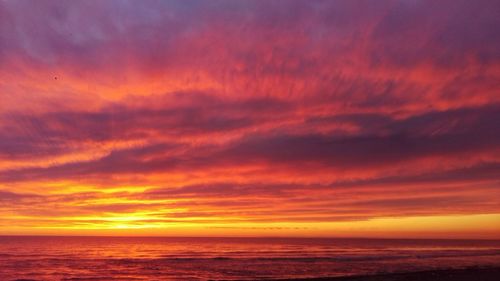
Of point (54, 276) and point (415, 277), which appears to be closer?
point (415, 277)

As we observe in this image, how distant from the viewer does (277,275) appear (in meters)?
39.6

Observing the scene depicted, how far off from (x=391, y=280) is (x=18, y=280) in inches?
1337

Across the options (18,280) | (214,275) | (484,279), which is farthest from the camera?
(214,275)

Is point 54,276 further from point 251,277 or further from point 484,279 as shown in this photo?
point 484,279

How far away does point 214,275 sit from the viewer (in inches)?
1591

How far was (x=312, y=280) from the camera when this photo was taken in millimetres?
34188

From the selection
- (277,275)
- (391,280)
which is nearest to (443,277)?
(391,280)

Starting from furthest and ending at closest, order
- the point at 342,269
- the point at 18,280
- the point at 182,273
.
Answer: the point at 342,269 → the point at 182,273 → the point at 18,280

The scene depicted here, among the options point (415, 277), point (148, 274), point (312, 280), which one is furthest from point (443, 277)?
point (148, 274)

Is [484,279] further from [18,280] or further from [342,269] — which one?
[18,280]

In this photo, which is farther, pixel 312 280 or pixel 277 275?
pixel 277 275

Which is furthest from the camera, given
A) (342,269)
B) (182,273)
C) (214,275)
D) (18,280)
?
(342,269)

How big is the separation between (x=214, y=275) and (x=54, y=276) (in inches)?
648

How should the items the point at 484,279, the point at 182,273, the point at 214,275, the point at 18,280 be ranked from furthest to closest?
the point at 182,273, the point at 214,275, the point at 18,280, the point at 484,279
